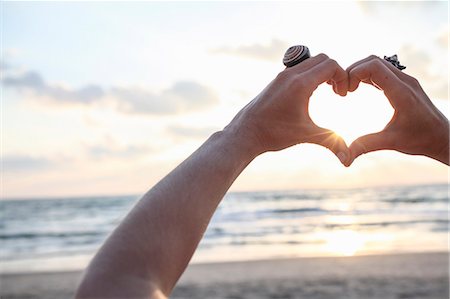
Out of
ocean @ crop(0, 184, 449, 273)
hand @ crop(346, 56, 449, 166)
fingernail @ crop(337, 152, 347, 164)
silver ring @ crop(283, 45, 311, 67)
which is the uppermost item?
ocean @ crop(0, 184, 449, 273)

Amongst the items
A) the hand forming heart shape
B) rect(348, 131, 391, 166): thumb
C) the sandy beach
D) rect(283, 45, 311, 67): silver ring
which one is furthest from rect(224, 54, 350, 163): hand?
the sandy beach

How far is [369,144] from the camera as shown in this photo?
193cm

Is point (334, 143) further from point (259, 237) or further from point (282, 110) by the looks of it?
point (259, 237)

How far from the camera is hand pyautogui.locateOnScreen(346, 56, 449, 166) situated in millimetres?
1784

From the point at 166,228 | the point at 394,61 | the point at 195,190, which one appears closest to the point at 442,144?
the point at 394,61

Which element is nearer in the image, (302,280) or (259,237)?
(302,280)

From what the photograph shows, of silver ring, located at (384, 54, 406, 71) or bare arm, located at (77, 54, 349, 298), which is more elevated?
silver ring, located at (384, 54, 406, 71)

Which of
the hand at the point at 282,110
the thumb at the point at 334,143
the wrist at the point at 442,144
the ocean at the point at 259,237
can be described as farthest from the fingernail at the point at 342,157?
the ocean at the point at 259,237

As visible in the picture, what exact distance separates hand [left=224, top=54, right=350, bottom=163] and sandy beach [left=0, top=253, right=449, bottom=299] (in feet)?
24.8

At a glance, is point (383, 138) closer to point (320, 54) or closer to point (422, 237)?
point (320, 54)

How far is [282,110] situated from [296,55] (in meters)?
0.28

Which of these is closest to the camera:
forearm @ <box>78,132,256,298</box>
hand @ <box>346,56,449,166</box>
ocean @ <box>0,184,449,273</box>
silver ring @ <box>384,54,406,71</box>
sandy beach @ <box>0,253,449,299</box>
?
forearm @ <box>78,132,256,298</box>

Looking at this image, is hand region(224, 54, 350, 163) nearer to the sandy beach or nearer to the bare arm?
the bare arm

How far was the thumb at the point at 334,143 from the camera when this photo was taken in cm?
184
